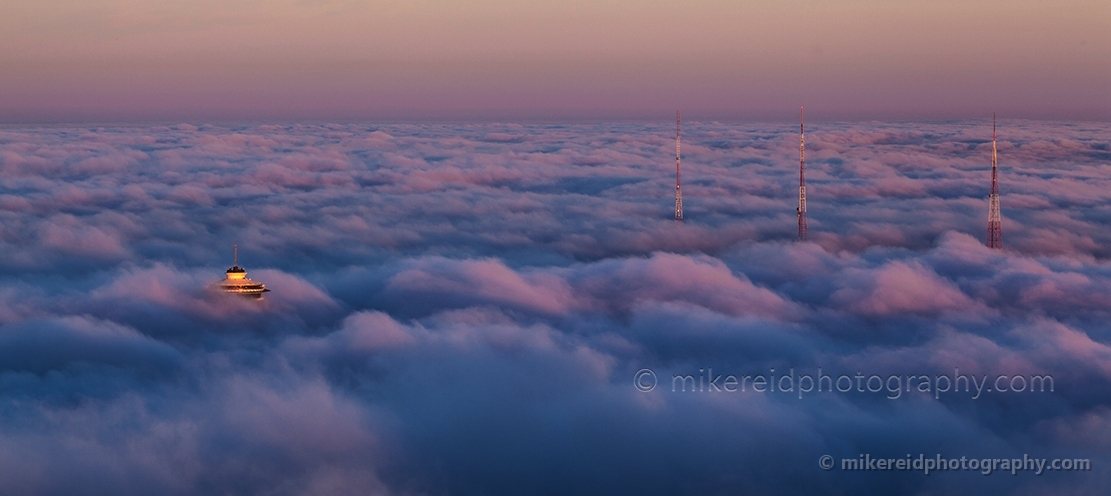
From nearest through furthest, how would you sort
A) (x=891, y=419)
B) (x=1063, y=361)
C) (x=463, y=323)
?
(x=891, y=419) < (x=1063, y=361) < (x=463, y=323)

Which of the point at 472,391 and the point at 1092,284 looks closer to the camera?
the point at 472,391

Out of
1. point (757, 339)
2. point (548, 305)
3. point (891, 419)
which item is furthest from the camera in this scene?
point (548, 305)

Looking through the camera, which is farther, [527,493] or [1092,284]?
[1092,284]

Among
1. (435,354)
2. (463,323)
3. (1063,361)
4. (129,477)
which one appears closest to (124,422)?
(129,477)

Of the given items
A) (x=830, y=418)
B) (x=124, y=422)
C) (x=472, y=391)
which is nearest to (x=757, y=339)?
(x=830, y=418)

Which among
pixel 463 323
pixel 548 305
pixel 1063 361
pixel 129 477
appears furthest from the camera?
pixel 548 305

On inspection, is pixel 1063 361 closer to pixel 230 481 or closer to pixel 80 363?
pixel 230 481

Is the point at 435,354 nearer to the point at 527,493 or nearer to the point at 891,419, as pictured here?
the point at 527,493

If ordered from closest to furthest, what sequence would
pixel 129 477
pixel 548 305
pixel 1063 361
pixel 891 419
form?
pixel 129 477 < pixel 891 419 < pixel 1063 361 < pixel 548 305

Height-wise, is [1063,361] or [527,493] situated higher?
[1063,361]
